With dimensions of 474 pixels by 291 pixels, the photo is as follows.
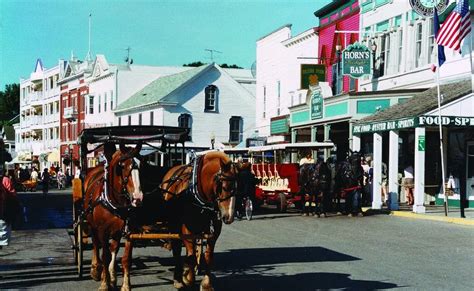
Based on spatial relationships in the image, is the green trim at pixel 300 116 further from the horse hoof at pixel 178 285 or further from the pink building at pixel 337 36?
the horse hoof at pixel 178 285

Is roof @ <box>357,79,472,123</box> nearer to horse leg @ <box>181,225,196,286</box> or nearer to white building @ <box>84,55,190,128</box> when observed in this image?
horse leg @ <box>181,225,196,286</box>

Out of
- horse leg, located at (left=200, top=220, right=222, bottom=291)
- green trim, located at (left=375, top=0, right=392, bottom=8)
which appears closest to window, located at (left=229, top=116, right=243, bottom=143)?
green trim, located at (left=375, top=0, right=392, bottom=8)

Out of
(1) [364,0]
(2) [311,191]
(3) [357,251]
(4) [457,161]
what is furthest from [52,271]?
(1) [364,0]

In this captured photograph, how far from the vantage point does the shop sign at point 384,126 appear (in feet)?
78.4

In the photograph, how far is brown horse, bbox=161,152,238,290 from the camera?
8633 mm

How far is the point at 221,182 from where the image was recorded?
868 centimetres

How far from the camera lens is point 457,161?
26.6 m

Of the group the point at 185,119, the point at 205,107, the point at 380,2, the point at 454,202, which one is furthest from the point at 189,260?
the point at 205,107

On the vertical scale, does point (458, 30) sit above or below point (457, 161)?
above

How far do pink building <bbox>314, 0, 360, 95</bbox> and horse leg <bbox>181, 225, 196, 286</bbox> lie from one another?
2498cm

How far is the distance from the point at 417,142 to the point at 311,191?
3903 mm

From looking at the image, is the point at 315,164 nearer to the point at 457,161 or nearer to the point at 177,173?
the point at 457,161

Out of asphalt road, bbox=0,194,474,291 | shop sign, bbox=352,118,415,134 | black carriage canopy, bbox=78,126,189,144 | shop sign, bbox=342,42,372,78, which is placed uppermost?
shop sign, bbox=342,42,372,78

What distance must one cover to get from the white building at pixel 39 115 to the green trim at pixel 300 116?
52.9 m
